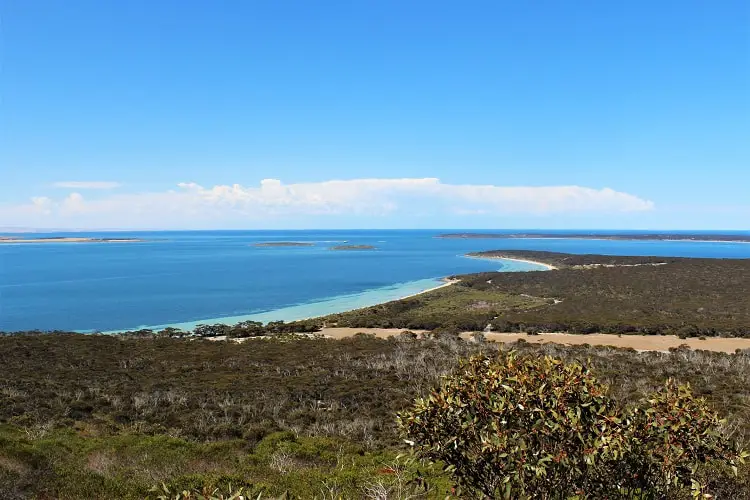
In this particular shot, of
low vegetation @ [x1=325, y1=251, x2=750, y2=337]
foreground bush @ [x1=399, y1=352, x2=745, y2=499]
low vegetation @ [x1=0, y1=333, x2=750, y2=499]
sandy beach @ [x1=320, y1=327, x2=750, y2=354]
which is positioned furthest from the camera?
low vegetation @ [x1=325, y1=251, x2=750, y2=337]

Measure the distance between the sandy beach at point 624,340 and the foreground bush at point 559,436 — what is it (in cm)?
2740

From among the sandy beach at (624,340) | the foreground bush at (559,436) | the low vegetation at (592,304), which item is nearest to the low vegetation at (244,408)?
the foreground bush at (559,436)

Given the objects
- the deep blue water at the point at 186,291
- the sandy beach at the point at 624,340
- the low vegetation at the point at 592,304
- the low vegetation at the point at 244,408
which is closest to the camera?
the low vegetation at the point at 244,408

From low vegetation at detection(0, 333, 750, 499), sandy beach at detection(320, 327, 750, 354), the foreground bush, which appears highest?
the foreground bush

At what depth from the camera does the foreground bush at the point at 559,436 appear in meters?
4.59

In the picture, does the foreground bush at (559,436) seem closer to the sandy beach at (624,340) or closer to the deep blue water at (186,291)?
the sandy beach at (624,340)

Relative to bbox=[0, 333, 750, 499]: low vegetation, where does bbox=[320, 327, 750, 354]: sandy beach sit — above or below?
below

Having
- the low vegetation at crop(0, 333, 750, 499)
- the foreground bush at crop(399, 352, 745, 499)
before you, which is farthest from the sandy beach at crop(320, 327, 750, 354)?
the foreground bush at crop(399, 352, 745, 499)

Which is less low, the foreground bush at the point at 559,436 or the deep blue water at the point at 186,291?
the foreground bush at the point at 559,436

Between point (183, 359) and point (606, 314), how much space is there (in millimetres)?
38589

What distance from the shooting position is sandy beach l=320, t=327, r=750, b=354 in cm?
3048

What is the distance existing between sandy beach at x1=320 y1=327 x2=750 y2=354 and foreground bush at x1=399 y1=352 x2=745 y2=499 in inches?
1079

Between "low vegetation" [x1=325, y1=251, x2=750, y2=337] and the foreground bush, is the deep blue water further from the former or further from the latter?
the foreground bush

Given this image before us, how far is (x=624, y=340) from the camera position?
109 feet
